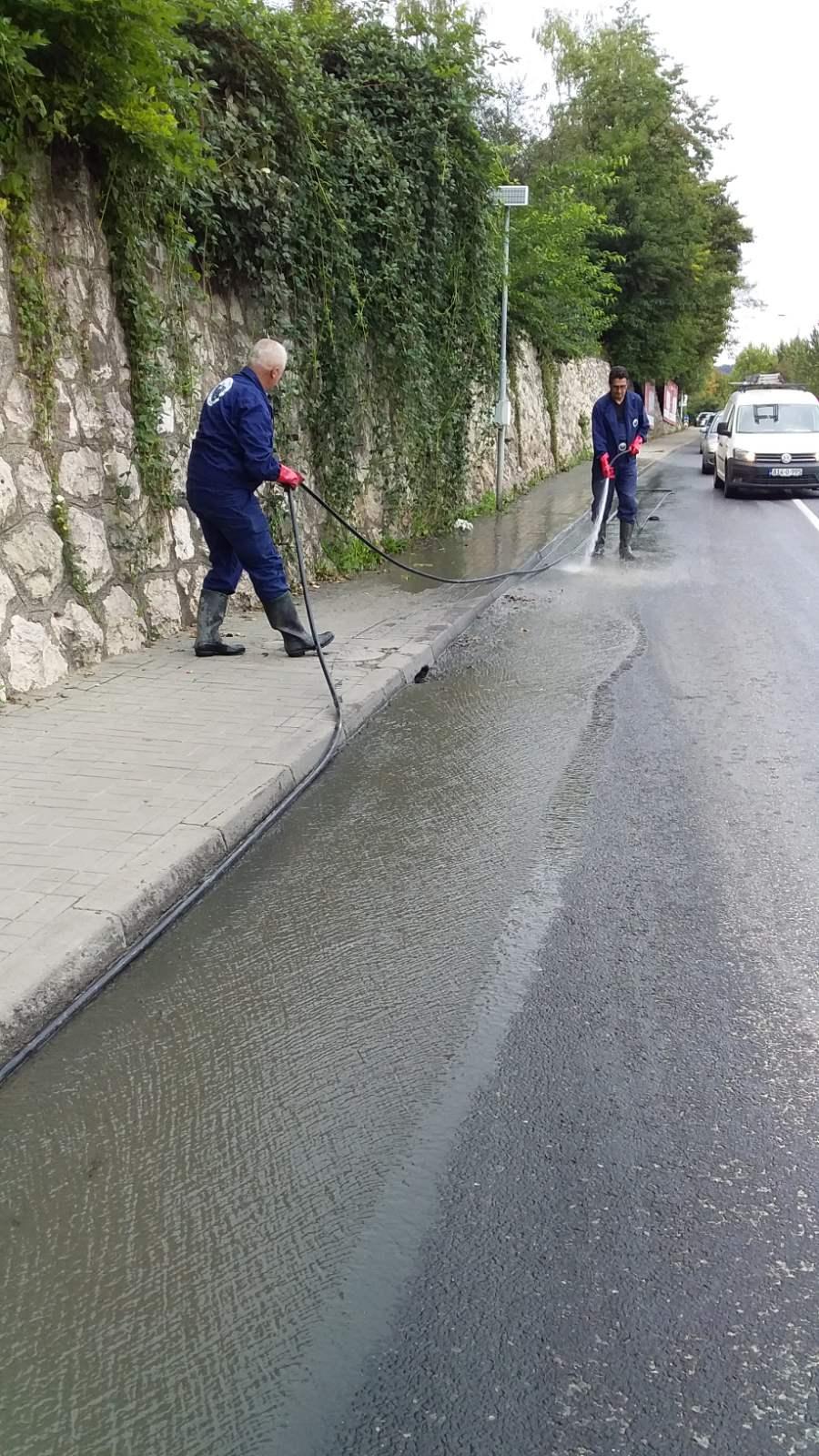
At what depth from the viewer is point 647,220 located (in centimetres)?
3347

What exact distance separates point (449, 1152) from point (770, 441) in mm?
A: 19351

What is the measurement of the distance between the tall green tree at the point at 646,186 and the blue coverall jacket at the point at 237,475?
20.0 m

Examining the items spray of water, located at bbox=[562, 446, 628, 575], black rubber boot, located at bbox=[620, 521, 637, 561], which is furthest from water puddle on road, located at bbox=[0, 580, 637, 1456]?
black rubber boot, located at bbox=[620, 521, 637, 561]

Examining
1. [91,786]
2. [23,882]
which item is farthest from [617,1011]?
[91,786]

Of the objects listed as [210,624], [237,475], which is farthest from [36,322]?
[210,624]

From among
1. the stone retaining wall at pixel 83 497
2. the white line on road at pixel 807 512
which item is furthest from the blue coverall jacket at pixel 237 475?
the white line on road at pixel 807 512

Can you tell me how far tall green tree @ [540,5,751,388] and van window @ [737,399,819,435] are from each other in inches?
268

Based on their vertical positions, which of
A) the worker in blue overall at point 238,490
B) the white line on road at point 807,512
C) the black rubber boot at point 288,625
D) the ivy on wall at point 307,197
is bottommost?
the white line on road at point 807,512

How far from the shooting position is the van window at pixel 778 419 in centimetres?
2075

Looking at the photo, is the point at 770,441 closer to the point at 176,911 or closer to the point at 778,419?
the point at 778,419

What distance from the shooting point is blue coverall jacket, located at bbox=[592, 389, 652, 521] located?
12883 millimetres

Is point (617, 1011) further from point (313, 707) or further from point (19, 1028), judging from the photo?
point (313, 707)

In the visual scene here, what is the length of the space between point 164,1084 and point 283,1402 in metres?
1.15

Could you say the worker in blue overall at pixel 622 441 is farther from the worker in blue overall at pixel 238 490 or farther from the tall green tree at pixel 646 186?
the tall green tree at pixel 646 186
